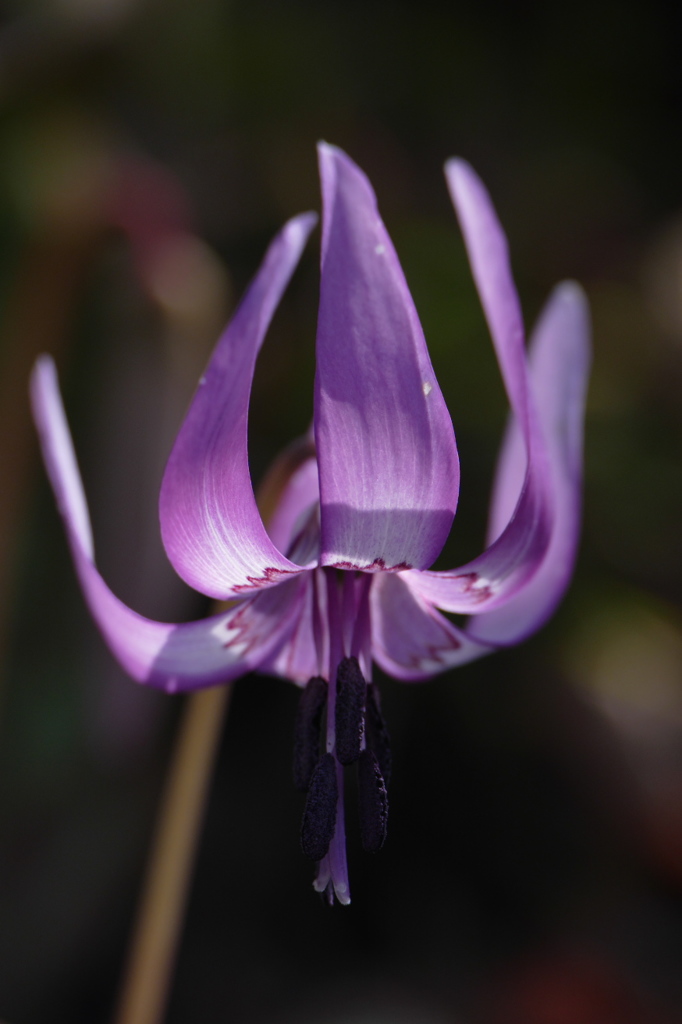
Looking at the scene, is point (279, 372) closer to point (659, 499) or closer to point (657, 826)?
point (659, 499)

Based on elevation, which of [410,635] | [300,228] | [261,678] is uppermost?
[300,228]

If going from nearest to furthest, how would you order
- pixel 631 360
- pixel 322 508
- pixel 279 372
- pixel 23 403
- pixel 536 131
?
pixel 322 508, pixel 23 403, pixel 279 372, pixel 631 360, pixel 536 131

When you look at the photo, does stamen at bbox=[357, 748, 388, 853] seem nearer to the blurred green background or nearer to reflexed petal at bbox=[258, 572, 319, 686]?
reflexed petal at bbox=[258, 572, 319, 686]

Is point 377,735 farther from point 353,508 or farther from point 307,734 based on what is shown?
point 353,508

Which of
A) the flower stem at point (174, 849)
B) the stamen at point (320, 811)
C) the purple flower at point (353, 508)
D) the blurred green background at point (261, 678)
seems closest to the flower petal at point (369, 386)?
the purple flower at point (353, 508)

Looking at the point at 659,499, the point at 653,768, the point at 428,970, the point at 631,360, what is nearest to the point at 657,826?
the point at 653,768

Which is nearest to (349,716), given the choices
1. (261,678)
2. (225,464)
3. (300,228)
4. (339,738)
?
(339,738)

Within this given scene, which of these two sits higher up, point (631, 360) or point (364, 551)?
point (631, 360)

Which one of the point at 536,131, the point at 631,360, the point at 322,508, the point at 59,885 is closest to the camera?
the point at 322,508
